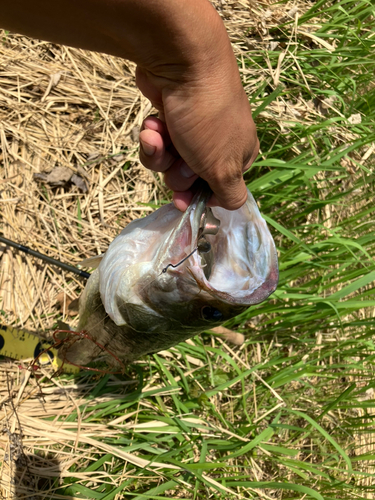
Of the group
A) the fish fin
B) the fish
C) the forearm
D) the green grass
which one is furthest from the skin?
the green grass

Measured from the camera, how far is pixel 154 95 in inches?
62.0

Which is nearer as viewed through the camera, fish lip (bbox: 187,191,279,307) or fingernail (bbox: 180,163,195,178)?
fish lip (bbox: 187,191,279,307)

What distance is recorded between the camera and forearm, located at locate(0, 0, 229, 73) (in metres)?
1.02

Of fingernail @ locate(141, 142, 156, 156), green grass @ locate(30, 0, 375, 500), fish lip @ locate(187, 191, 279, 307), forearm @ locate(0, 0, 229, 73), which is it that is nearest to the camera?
forearm @ locate(0, 0, 229, 73)

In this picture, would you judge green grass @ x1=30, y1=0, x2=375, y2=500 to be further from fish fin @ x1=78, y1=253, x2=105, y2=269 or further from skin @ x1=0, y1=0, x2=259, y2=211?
skin @ x1=0, y1=0, x2=259, y2=211

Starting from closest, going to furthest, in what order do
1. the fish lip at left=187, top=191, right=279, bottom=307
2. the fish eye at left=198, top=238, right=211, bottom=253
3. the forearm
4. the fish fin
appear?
the forearm
the fish lip at left=187, top=191, right=279, bottom=307
the fish eye at left=198, top=238, right=211, bottom=253
the fish fin

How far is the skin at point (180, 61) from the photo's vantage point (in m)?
1.05

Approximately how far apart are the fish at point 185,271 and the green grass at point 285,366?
114 cm

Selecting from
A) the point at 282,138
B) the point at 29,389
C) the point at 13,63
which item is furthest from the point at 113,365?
the point at 13,63

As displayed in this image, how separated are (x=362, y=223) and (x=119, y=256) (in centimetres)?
263

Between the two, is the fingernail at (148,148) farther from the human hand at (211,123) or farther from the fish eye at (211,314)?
the fish eye at (211,314)

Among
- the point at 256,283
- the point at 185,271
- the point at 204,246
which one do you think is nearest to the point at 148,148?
the point at 204,246

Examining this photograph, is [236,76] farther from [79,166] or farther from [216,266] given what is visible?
[79,166]

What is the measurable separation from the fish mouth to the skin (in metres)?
0.08
